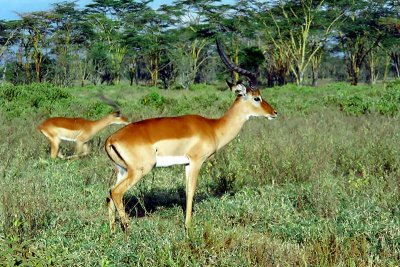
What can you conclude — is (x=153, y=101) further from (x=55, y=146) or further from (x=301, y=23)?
(x=301, y=23)

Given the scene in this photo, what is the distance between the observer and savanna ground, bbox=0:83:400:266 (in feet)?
13.5

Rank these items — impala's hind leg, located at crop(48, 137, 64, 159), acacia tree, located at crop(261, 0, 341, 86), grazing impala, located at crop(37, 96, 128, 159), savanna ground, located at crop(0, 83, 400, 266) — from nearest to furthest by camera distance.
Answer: savanna ground, located at crop(0, 83, 400, 266) < impala's hind leg, located at crop(48, 137, 64, 159) < grazing impala, located at crop(37, 96, 128, 159) < acacia tree, located at crop(261, 0, 341, 86)

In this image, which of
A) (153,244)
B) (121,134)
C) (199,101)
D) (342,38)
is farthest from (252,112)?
(342,38)

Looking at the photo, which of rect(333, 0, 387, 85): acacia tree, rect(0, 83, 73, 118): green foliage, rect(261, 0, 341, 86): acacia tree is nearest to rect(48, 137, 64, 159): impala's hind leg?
rect(0, 83, 73, 118): green foliage

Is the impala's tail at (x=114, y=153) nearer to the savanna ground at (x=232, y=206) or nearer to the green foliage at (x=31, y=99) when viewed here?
A: the savanna ground at (x=232, y=206)

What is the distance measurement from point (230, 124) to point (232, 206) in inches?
34.8

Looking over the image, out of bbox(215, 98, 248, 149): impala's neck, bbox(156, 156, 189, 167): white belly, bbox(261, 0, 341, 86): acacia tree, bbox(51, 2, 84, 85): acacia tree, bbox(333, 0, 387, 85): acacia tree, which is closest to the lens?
bbox(156, 156, 189, 167): white belly

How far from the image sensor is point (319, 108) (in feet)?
49.0

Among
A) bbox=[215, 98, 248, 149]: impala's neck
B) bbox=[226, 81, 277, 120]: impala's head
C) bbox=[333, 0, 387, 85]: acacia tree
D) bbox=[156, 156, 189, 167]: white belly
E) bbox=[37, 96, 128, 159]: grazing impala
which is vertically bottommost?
bbox=[37, 96, 128, 159]: grazing impala

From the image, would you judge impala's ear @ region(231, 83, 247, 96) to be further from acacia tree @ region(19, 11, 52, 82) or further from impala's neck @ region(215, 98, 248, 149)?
acacia tree @ region(19, 11, 52, 82)

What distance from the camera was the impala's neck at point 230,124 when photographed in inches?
226

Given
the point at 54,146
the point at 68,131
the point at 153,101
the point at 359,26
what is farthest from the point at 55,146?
the point at 359,26

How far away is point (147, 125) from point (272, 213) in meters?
1.50

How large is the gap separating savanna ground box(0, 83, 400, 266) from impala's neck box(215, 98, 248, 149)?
67cm
